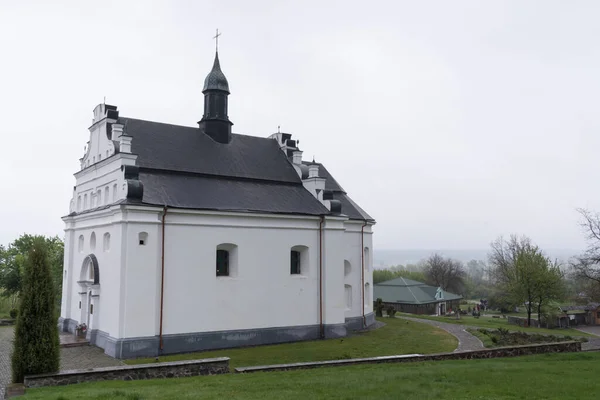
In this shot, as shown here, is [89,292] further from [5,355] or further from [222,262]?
[222,262]

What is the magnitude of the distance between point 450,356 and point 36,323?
44.3 feet

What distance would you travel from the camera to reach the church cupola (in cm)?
2595

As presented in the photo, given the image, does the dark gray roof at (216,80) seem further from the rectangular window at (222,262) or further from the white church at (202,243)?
the rectangular window at (222,262)

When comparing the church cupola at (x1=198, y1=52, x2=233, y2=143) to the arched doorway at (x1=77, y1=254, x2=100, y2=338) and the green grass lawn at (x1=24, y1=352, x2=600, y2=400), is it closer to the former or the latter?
the arched doorway at (x1=77, y1=254, x2=100, y2=338)

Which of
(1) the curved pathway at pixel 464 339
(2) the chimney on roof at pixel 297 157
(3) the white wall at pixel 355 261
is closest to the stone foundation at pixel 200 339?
(3) the white wall at pixel 355 261

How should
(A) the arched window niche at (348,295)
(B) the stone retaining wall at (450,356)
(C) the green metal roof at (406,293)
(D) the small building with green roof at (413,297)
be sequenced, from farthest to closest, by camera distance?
(C) the green metal roof at (406,293), (D) the small building with green roof at (413,297), (A) the arched window niche at (348,295), (B) the stone retaining wall at (450,356)

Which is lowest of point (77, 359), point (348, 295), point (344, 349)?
point (344, 349)

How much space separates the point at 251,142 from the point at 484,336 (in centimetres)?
1790

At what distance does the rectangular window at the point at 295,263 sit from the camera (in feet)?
80.5

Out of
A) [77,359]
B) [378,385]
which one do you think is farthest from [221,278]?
[378,385]

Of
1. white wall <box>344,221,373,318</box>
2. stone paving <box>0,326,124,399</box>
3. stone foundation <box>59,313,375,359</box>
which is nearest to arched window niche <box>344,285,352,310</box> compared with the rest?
white wall <box>344,221,373,318</box>

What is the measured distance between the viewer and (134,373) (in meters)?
13.3

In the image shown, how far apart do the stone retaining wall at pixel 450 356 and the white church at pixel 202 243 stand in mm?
7024

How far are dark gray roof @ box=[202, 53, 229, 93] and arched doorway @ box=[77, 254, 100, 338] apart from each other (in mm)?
11110
